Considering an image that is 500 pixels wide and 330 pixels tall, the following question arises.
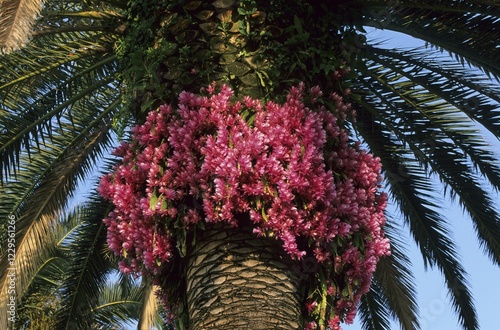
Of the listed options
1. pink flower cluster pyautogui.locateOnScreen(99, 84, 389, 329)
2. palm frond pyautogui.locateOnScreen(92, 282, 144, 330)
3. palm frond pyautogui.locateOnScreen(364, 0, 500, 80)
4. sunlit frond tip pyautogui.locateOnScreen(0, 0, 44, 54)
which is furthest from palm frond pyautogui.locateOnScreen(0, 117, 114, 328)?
palm frond pyautogui.locateOnScreen(92, 282, 144, 330)

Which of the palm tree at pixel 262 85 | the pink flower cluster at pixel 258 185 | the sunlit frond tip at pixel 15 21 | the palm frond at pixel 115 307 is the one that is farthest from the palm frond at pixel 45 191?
the palm frond at pixel 115 307

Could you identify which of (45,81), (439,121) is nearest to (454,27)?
(439,121)

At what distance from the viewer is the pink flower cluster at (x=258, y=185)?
6.46 metres

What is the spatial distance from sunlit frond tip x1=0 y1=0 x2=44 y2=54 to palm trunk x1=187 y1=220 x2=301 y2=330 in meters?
2.01

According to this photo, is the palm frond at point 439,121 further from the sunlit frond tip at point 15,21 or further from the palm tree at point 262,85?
the sunlit frond tip at point 15,21

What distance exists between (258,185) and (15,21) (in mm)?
2110

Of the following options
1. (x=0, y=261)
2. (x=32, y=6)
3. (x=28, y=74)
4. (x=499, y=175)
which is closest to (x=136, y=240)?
(x=32, y=6)

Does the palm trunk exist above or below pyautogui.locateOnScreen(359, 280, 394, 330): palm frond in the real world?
below

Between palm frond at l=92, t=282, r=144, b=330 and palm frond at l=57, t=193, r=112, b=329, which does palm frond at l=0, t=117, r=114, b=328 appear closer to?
palm frond at l=57, t=193, r=112, b=329

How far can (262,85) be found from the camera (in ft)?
Result: 22.8

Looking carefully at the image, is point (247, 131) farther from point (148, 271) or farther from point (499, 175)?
point (499, 175)

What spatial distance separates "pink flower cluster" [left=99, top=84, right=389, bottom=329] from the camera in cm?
646

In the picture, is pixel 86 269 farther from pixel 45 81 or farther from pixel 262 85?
pixel 262 85

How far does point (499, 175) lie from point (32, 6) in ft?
17.4
